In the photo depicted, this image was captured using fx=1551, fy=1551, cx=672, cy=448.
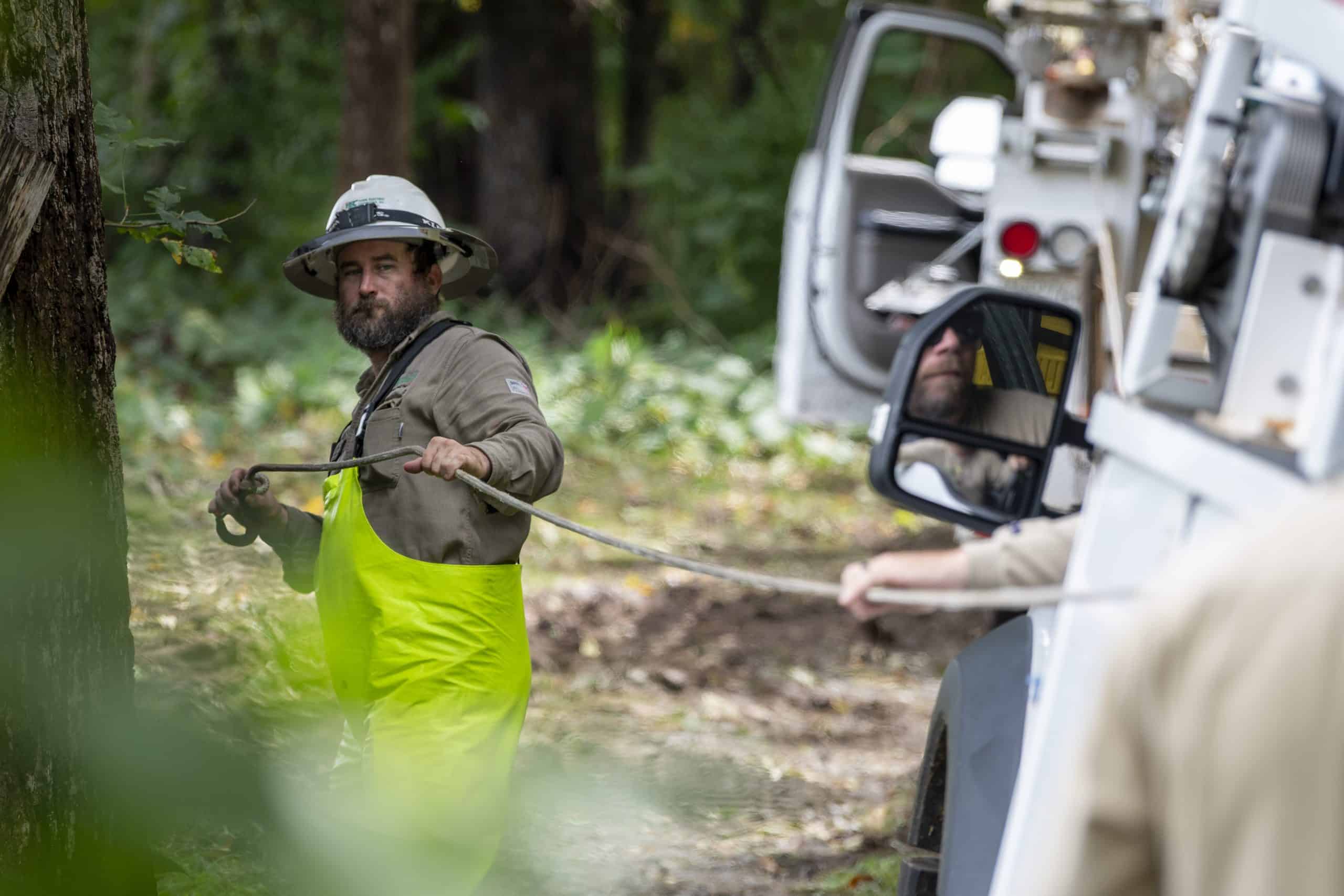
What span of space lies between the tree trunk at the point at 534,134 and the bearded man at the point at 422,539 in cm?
1099

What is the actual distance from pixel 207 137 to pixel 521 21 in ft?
13.2

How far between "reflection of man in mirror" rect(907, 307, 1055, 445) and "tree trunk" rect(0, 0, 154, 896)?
1.60m

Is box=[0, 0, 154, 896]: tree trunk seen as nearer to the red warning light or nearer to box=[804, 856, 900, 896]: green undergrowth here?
box=[804, 856, 900, 896]: green undergrowth

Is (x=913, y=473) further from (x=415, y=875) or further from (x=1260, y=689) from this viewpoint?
(x=1260, y=689)

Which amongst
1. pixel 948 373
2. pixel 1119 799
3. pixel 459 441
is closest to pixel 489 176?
pixel 459 441

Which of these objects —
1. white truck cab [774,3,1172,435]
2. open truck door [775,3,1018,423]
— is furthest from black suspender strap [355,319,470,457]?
open truck door [775,3,1018,423]

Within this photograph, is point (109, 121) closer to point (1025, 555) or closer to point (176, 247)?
point (176, 247)

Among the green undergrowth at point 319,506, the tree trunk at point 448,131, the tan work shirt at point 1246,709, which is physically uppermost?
the tan work shirt at point 1246,709

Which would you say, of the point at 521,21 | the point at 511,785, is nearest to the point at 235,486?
the point at 511,785

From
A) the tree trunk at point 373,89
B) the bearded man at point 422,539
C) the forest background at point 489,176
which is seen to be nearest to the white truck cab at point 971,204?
the bearded man at point 422,539

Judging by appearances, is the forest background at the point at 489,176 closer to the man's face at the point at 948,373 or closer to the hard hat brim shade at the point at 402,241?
the hard hat brim shade at the point at 402,241

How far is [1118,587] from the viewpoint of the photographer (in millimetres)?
1991

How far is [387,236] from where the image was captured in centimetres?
332

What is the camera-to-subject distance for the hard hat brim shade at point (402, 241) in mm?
3330
